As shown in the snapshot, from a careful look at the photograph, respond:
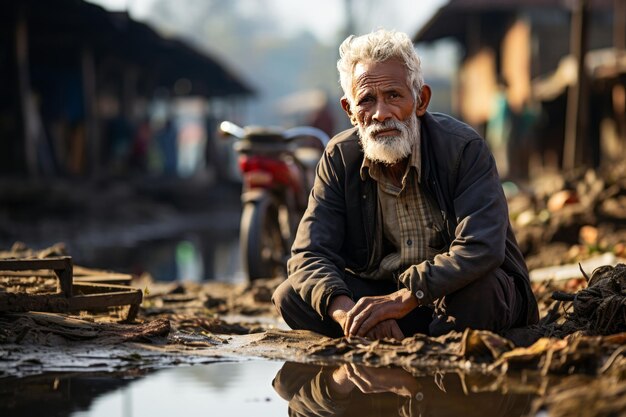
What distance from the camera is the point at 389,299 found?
406 centimetres

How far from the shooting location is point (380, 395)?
3.53 metres

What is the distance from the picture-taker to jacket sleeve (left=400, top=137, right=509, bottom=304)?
3977 millimetres

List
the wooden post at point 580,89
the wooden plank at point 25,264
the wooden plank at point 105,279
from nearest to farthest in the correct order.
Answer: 1. the wooden plank at point 25,264
2. the wooden plank at point 105,279
3. the wooden post at point 580,89

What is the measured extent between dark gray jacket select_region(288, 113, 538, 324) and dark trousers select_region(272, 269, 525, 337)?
0.07 meters

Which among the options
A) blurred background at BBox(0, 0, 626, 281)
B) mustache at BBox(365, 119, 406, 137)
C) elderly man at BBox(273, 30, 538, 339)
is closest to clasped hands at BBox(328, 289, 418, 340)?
elderly man at BBox(273, 30, 538, 339)

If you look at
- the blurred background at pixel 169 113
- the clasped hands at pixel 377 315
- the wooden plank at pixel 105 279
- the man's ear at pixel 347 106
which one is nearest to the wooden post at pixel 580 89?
the blurred background at pixel 169 113

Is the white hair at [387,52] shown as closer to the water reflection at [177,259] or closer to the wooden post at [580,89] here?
the water reflection at [177,259]

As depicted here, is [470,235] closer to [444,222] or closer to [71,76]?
[444,222]

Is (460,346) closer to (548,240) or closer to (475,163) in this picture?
(475,163)

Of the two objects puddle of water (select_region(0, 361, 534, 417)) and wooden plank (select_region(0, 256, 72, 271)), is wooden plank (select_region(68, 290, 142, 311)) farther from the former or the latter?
puddle of water (select_region(0, 361, 534, 417))

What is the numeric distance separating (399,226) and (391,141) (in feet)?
1.15

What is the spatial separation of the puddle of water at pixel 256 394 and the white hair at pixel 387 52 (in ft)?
3.84

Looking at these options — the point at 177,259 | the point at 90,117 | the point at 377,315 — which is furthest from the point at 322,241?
the point at 90,117

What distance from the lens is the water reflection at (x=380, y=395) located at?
3.31 meters
